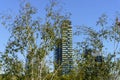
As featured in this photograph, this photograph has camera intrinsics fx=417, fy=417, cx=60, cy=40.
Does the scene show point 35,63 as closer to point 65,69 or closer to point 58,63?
point 58,63

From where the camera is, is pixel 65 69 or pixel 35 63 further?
pixel 65 69

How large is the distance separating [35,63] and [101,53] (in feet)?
14.5

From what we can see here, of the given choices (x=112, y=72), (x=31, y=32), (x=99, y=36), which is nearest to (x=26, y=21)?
(x=31, y=32)

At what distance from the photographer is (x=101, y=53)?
89.2 feet

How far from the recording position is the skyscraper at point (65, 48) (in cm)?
2700

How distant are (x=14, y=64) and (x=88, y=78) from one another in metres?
5.31

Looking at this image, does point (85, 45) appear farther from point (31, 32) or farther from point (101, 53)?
point (31, 32)

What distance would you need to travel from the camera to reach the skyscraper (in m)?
27.0

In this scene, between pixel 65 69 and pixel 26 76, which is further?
pixel 65 69

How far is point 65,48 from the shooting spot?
27.6 meters

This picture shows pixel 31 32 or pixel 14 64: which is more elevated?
pixel 31 32

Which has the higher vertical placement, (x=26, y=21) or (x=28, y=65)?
(x=26, y=21)

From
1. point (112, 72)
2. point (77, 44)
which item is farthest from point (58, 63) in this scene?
point (112, 72)

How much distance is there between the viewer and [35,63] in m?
26.2
